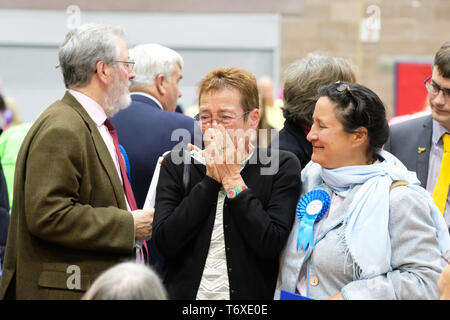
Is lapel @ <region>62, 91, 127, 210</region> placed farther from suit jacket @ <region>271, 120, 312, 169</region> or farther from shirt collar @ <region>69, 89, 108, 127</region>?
suit jacket @ <region>271, 120, 312, 169</region>

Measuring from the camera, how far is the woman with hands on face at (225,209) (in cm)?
235

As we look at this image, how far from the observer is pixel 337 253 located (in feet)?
7.47

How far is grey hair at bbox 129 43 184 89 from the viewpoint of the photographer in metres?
3.59

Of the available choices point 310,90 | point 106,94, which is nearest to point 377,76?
point 310,90

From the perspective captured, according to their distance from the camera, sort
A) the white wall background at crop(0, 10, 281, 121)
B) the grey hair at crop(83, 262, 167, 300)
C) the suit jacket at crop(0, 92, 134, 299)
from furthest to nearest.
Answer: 1. the white wall background at crop(0, 10, 281, 121)
2. the suit jacket at crop(0, 92, 134, 299)
3. the grey hair at crop(83, 262, 167, 300)

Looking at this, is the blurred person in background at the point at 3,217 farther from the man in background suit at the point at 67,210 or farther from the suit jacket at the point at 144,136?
the man in background suit at the point at 67,210

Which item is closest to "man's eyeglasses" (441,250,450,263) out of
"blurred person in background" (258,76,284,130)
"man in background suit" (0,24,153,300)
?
"man in background suit" (0,24,153,300)

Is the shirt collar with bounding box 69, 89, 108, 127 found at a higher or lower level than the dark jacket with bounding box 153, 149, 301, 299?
higher

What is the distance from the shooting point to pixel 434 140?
3.07 metres

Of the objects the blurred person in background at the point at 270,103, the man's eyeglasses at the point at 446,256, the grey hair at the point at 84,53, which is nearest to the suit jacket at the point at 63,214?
the grey hair at the point at 84,53

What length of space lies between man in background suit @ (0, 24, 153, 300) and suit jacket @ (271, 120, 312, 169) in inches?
30.3

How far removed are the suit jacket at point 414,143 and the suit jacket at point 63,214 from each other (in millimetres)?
1351

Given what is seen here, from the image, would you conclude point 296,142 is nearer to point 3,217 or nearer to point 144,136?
Answer: point 144,136
